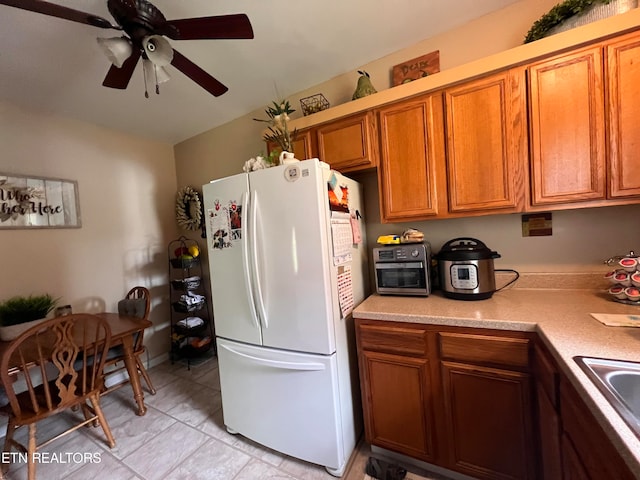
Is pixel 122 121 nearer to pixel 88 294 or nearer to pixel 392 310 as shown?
pixel 88 294

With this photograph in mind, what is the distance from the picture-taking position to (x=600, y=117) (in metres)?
1.22

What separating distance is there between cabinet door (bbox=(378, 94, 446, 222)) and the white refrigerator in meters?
0.30

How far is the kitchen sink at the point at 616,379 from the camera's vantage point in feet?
2.15

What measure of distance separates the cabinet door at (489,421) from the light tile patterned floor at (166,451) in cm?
61

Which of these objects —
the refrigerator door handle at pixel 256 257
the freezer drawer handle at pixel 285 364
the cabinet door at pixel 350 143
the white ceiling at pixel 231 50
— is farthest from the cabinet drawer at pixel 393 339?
the white ceiling at pixel 231 50

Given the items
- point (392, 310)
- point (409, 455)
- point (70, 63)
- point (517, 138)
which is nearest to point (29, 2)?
point (70, 63)

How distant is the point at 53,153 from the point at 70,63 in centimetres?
98

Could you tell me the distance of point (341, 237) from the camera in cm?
153

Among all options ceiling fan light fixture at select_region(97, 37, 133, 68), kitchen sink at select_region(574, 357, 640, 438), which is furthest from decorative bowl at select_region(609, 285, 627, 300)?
ceiling fan light fixture at select_region(97, 37, 133, 68)

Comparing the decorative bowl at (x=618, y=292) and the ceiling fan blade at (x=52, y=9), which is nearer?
the ceiling fan blade at (x=52, y=9)

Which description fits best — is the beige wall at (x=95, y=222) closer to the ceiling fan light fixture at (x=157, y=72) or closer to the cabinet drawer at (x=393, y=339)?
the ceiling fan light fixture at (x=157, y=72)

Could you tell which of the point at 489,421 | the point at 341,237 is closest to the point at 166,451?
the point at 341,237

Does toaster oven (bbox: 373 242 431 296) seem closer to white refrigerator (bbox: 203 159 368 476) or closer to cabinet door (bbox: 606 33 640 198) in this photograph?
white refrigerator (bbox: 203 159 368 476)

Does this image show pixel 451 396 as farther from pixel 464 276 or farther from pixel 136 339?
pixel 136 339
